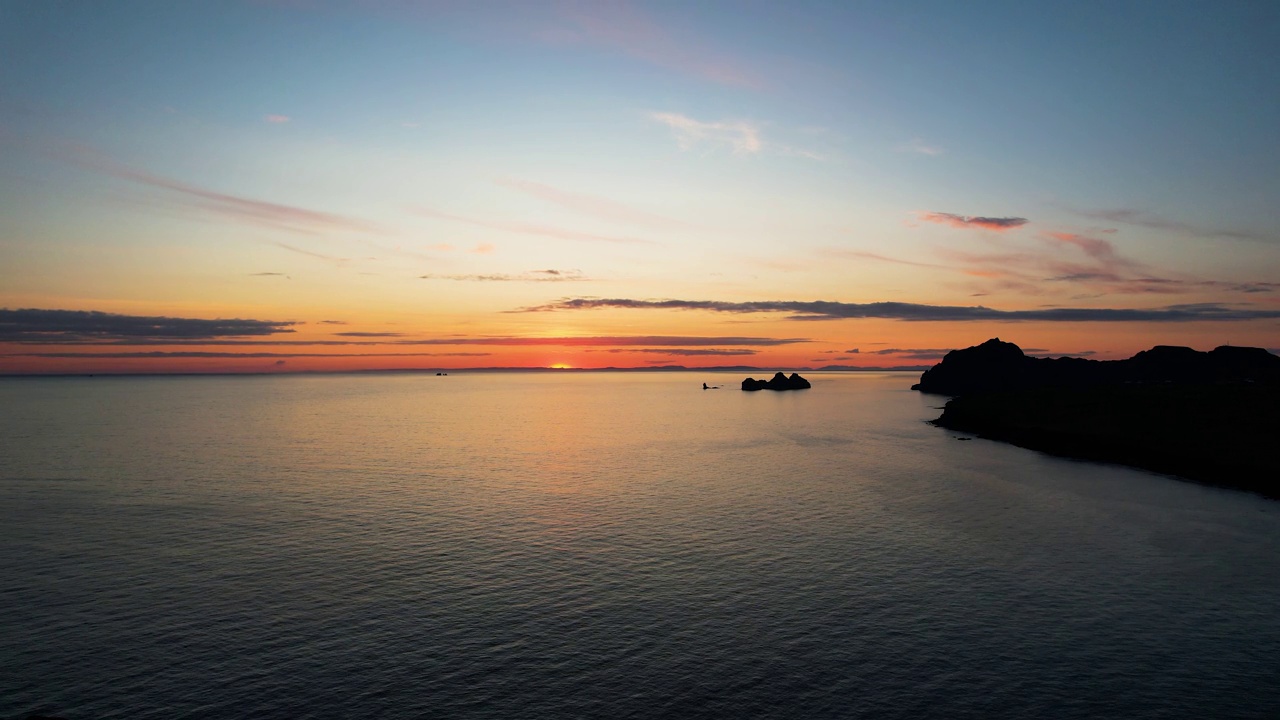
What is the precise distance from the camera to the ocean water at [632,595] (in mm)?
27016

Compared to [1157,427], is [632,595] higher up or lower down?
lower down

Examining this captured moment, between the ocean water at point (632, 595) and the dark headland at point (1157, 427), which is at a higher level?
the dark headland at point (1157, 427)

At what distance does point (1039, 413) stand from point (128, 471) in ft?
481

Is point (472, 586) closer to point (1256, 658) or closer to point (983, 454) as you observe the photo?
point (1256, 658)

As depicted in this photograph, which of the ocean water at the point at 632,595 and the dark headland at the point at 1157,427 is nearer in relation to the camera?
the ocean water at the point at 632,595

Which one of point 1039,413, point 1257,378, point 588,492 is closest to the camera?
point 588,492

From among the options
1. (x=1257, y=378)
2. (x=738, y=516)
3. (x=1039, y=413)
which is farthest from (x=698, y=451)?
(x=1257, y=378)

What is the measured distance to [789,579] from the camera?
41.8m

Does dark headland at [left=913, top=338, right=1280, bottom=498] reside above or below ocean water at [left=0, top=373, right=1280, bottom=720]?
above

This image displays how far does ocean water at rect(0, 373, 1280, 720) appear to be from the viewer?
27.0m

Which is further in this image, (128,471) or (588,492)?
(128,471)

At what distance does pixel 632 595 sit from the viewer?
38719 millimetres

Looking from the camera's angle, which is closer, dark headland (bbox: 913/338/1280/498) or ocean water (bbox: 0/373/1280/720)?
ocean water (bbox: 0/373/1280/720)

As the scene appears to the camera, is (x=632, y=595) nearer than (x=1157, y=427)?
Yes
